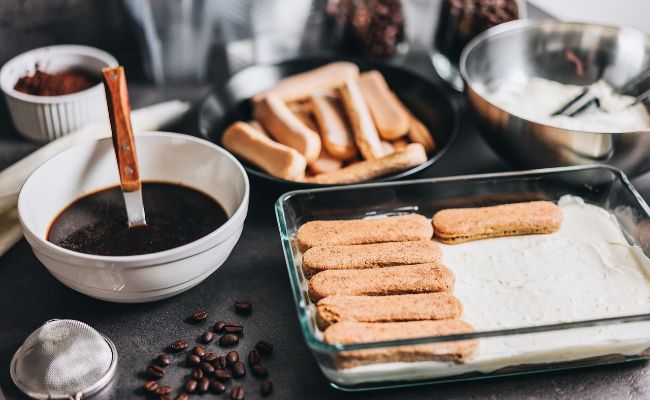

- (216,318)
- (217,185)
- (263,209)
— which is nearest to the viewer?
(216,318)

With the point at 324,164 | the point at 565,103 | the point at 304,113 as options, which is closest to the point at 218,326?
the point at 324,164

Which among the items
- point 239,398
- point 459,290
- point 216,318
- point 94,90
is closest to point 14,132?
point 94,90

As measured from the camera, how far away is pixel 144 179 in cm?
127

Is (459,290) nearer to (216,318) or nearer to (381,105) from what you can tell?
(216,318)

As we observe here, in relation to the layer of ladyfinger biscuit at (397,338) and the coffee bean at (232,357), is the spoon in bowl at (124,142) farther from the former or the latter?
the layer of ladyfinger biscuit at (397,338)

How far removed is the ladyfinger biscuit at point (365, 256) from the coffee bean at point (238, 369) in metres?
0.16

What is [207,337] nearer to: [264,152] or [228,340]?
[228,340]

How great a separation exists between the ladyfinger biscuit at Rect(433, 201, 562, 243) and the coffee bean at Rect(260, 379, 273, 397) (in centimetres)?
37

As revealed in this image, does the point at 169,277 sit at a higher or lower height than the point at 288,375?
higher

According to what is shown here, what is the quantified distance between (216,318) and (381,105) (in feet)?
2.00

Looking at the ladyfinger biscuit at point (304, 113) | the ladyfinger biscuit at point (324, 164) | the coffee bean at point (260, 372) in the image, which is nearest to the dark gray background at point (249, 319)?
the coffee bean at point (260, 372)

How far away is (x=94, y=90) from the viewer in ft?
4.89

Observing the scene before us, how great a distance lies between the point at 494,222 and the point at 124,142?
60 centimetres

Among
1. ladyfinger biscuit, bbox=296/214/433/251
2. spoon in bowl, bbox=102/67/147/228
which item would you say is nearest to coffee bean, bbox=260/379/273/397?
ladyfinger biscuit, bbox=296/214/433/251
